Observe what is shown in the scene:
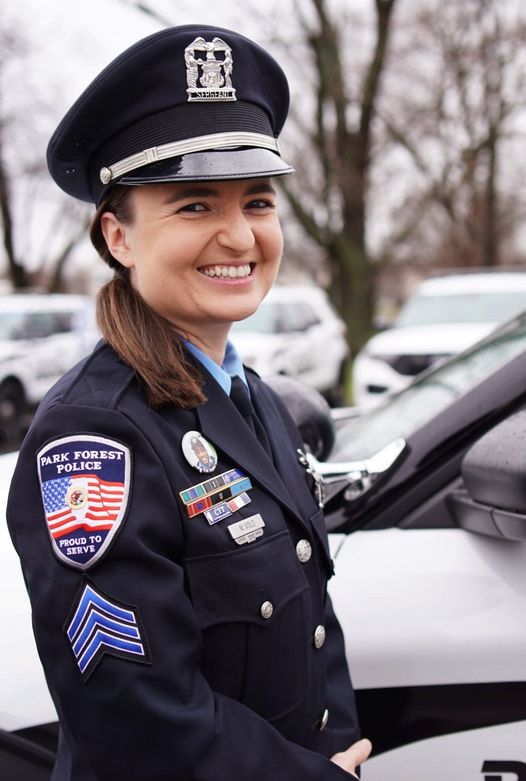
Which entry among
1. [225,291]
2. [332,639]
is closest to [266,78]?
[225,291]

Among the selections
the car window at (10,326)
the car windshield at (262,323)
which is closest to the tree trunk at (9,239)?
the car window at (10,326)

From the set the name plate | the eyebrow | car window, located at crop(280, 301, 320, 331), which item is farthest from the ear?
car window, located at crop(280, 301, 320, 331)

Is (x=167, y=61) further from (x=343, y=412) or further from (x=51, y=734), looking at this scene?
(x=343, y=412)

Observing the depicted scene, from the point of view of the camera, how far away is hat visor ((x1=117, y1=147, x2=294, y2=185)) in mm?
1157

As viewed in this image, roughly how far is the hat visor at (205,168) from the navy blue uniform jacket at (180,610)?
0.88 ft

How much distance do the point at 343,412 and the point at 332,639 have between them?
149cm

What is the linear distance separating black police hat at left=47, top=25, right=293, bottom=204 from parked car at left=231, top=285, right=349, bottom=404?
24.7 feet

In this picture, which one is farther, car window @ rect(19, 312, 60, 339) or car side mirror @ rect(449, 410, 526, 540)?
car window @ rect(19, 312, 60, 339)

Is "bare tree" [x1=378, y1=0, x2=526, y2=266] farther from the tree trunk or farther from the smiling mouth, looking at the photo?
the smiling mouth

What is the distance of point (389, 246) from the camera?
1856cm

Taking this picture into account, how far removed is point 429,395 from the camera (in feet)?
6.37

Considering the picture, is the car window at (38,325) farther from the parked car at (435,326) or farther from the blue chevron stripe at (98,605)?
the blue chevron stripe at (98,605)

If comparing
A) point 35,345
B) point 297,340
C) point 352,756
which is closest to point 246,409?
point 352,756

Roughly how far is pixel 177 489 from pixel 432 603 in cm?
58
